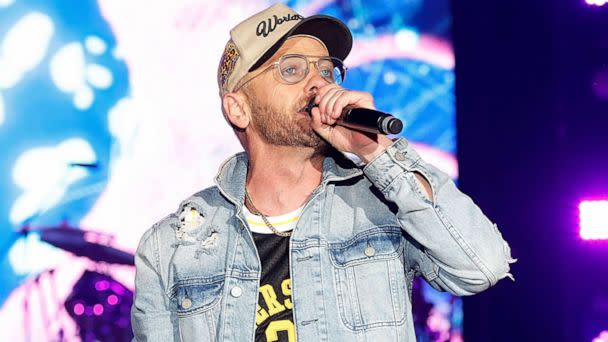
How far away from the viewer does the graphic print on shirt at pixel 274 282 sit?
170cm

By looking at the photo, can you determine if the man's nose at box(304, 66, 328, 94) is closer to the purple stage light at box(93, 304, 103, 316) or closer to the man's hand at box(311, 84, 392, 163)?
the man's hand at box(311, 84, 392, 163)

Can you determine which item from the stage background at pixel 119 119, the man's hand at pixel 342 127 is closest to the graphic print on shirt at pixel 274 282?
the man's hand at pixel 342 127

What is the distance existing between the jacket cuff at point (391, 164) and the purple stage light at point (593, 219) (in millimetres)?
1573

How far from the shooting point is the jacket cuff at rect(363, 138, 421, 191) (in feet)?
5.27

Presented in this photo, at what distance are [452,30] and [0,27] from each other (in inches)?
72.3

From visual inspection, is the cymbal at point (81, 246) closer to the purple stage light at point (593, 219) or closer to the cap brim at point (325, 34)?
the cap brim at point (325, 34)

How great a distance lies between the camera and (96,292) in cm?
306

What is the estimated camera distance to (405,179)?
5.22ft

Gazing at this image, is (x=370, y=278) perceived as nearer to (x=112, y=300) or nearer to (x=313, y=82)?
(x=313, y=82)

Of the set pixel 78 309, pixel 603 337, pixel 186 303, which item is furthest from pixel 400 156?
pixel 78 309

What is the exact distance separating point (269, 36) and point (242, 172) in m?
0.34

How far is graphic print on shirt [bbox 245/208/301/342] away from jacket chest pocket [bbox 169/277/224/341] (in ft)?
0.37

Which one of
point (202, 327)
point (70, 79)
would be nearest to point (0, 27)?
point (70, 79)

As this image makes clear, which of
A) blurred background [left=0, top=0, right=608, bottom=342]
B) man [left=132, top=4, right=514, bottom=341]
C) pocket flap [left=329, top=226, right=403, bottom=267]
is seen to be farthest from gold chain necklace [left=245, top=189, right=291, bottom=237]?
blurred background [left=0, top=0, right=608, bottom=342]
